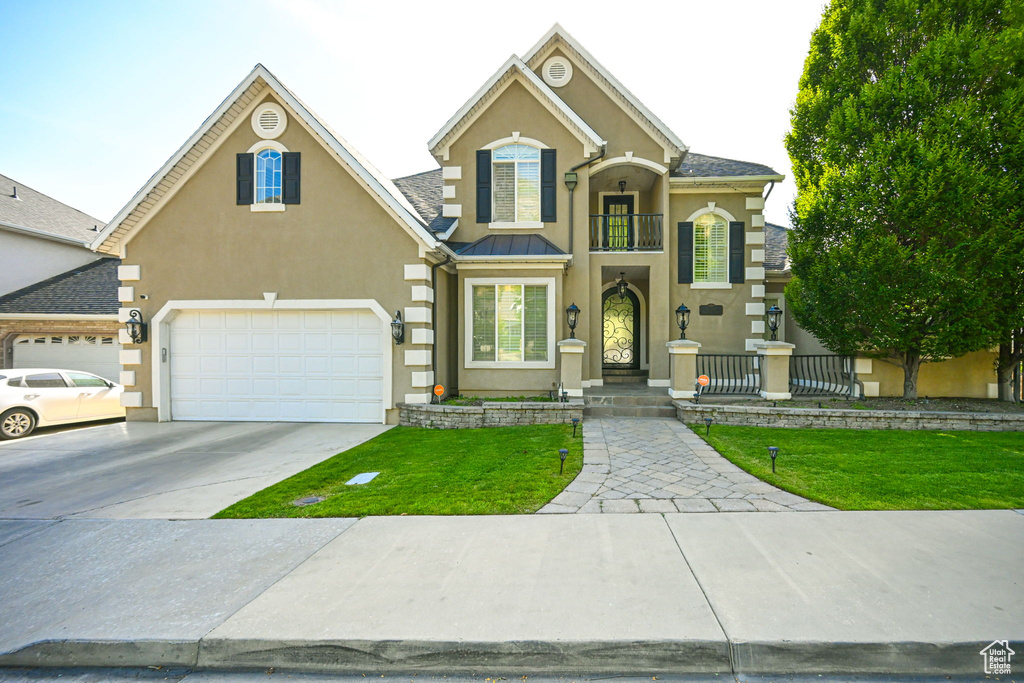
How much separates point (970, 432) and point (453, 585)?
10.4 meters

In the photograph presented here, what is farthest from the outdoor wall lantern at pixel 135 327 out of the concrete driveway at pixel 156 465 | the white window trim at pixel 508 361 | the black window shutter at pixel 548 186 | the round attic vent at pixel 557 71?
the round attic vent at pixel 557 71

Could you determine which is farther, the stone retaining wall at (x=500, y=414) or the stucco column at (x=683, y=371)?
the stucco column at (x=683, y=371)

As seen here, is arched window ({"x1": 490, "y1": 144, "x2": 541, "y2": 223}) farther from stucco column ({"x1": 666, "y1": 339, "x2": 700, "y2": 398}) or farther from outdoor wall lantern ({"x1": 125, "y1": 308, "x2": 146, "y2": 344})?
outdoor wall lantern ({"x1": 125, "y1": 308, "x2": 146, "y2": 344})

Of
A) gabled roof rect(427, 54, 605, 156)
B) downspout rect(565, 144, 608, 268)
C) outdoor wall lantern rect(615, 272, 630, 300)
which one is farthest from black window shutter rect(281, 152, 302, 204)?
outdoor wall lantern rect(615, 272, 630, 300)

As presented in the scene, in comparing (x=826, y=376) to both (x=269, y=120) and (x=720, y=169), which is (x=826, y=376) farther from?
(x=269, y=120)

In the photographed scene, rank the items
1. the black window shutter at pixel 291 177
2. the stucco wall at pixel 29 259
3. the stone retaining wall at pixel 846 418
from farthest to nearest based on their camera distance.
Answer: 1. the stucco wall at pixel 29 259
2. the black window shutter at pixel 291 177
3. the stone retaining wall at pixel 846 418

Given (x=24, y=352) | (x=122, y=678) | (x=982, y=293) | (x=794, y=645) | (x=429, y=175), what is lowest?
(x=122, y=678)

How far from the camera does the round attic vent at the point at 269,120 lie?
9758mm

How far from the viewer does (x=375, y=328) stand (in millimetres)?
9906

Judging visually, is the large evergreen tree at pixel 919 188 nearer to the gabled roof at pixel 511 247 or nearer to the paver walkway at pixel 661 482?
the paver walkway at pixel 661 482

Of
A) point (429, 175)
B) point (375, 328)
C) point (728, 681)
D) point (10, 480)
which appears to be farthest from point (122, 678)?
point (429, 175)

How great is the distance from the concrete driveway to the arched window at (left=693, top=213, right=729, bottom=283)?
941 cm

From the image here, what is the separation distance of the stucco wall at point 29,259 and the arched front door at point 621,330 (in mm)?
19514

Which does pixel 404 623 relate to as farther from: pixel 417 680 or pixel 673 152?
pixel 673 152
